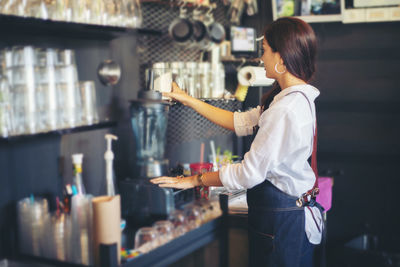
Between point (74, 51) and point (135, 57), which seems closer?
point (74, 51)

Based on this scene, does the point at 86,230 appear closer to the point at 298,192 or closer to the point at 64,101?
the point at 64,101

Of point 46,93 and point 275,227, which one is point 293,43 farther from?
point 46,93

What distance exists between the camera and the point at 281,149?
1533 millimetres

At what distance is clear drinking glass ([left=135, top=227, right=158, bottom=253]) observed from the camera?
232 cm

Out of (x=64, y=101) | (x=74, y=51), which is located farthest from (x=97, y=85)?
(x=64, y=101)

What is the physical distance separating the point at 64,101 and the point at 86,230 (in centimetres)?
60

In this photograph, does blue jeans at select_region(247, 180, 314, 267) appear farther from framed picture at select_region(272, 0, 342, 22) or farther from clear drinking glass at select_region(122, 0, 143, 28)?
framed picture at select_region(272, 0, 342, 22)

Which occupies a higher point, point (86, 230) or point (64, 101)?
point (64, 101)

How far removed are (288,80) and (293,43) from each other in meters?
0.13

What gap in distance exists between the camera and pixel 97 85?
2758 millimetres

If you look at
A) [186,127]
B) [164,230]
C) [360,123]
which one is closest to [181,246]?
[164,230]

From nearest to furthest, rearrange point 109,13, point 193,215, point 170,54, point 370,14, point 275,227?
point 275,227
point 109,13
point 193,215
point 170,54
point 370,14

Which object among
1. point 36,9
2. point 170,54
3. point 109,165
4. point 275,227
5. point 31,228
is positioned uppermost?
point 36,9

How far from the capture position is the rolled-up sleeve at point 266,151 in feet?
4.97
